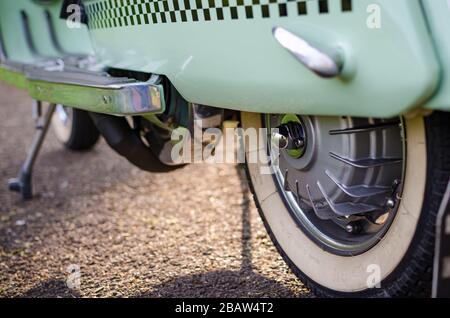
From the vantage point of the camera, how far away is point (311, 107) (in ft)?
4.67

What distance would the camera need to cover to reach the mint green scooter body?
1.23 m

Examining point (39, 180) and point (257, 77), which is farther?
point (39, 180)

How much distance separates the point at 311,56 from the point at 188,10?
1.59 feet

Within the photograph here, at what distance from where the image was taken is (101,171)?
349 centimetres

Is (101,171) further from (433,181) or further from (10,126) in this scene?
(433,181)

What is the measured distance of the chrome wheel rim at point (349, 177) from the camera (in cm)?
156

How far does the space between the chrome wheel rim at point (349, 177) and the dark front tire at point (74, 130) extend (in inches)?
78.4

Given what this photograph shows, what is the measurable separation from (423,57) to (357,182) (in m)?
0.48

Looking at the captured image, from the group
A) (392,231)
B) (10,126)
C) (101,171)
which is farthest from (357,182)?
(10,126)

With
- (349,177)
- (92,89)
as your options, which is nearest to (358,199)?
(349,177)

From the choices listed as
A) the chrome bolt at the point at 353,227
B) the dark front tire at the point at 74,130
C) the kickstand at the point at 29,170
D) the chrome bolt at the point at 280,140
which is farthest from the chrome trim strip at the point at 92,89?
the dark front tire at the point at 74,130

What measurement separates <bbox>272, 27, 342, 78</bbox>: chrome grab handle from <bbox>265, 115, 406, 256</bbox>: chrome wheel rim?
28 centimetres

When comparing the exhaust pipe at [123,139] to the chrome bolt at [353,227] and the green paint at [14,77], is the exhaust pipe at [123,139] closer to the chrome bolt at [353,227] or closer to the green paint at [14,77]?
the green paint at [14,77]

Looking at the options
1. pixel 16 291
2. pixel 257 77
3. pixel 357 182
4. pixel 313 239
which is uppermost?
pixel 257 77
